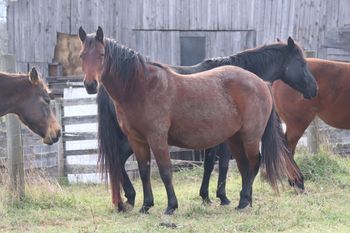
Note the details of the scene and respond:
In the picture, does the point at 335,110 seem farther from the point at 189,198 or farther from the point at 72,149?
the point at 72,149

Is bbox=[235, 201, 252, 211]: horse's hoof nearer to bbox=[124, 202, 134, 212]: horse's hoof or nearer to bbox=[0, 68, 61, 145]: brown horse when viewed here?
bbox=[124, 202, 134, 212]: horse's hoof

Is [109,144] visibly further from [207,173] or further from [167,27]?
[167,27]

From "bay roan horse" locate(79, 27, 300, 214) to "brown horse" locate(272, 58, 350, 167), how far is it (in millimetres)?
1222

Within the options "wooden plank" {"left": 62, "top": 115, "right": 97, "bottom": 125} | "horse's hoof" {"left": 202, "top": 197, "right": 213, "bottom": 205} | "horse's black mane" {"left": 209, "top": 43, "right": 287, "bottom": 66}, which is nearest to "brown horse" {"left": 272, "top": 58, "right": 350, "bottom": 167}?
"horse's black mane" {"left": 209, "top": 43, "right": 287, "bottom": 66}

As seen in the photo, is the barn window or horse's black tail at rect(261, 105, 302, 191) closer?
horse's black tail at rect(261, 105, 302, 191)

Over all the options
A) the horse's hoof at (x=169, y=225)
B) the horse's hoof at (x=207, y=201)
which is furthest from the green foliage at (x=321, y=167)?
the horse's hoof at (x=169, y=225)

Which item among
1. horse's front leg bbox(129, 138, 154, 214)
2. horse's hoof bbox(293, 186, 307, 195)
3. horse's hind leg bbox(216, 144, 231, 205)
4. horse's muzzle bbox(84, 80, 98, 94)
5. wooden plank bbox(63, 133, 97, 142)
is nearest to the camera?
horse's muzzle bbox(84, 80, 98, 94)

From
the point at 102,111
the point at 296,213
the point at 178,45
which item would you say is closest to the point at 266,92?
the point at 296,213

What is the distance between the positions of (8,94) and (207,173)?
Result: 2.82 m

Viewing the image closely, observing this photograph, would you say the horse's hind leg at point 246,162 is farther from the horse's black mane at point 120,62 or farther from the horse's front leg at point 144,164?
the horse's black mane at point 120,62

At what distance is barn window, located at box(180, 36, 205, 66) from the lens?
49.5 feet

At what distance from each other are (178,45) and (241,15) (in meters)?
1.96

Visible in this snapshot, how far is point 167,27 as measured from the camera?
1478cm

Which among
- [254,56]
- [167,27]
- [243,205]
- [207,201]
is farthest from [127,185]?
[167,27]
